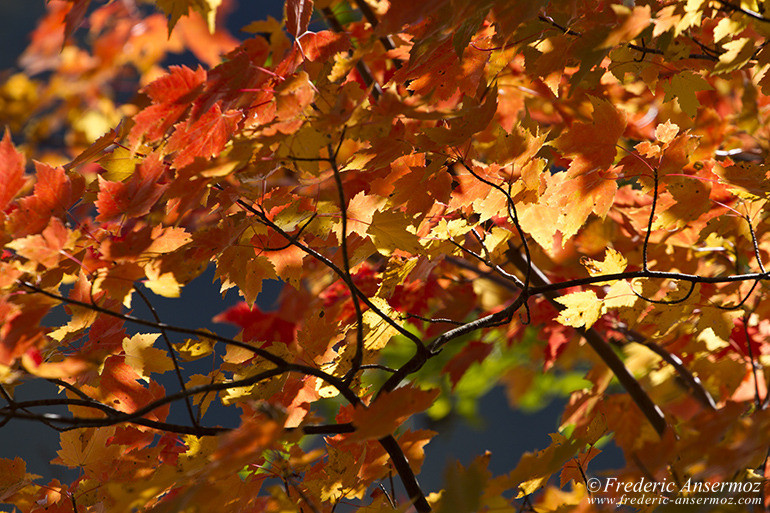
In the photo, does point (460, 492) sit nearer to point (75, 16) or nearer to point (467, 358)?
point (75, 16)

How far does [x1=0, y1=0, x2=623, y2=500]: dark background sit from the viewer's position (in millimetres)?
3020

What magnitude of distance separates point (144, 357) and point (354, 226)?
1.27ft

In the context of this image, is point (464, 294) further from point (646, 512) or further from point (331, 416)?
point (331, 416)

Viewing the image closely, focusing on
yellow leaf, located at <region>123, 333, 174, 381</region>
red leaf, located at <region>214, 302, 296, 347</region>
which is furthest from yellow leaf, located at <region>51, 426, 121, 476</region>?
red leaf, located at <region>214, 302, 296, 347</region>

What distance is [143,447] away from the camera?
1.00 meters

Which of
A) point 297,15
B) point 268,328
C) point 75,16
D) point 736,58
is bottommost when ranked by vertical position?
point 268,328

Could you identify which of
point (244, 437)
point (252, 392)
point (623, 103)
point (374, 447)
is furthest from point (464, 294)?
point (244, 437)

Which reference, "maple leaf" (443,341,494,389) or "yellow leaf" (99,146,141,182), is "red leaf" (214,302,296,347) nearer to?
"maple leaf" (443,341,494,389)

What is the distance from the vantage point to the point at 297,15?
0.81 m

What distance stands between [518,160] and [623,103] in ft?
2.00

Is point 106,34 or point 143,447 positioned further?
point 106,34

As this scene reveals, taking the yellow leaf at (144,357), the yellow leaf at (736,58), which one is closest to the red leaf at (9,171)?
the yellow leaf at (144,357)

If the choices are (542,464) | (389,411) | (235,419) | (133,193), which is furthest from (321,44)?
(235,419)

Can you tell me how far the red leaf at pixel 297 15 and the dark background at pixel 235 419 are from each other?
2275 mm
